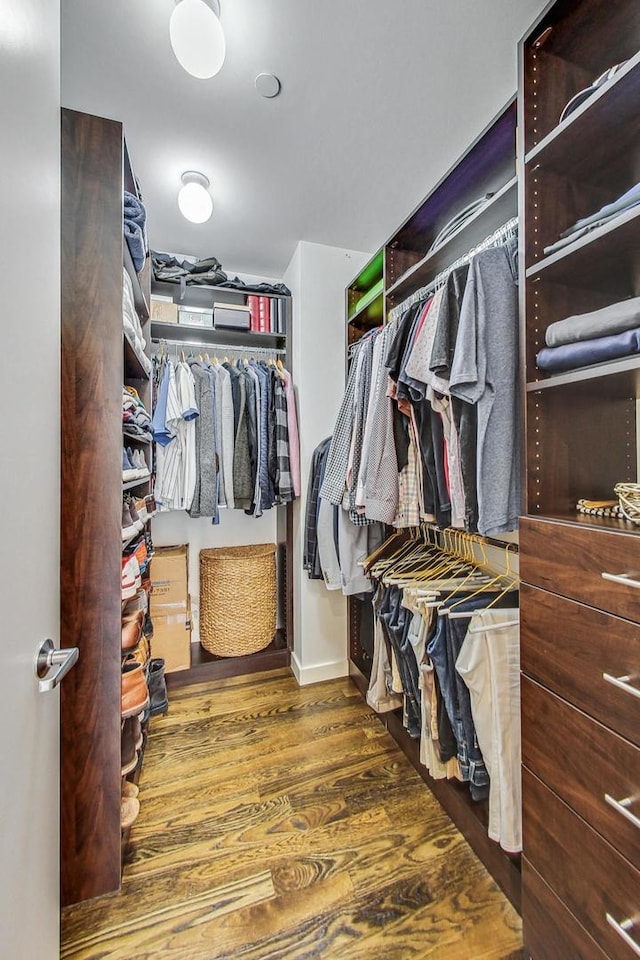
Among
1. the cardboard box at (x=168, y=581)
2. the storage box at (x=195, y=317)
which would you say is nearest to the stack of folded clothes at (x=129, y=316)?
the storage box at (x=195, y=317)

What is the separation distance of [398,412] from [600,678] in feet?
3.28

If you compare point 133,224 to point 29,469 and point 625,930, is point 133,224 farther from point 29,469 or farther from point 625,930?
point 625,930

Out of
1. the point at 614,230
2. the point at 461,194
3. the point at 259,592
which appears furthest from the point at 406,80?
the point at 259,592

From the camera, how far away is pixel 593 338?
2.85 feet

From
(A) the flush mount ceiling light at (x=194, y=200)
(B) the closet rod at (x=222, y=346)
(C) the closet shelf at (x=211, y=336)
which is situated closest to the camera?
(A) the flush mount ceiling light at (x=194, y=200)

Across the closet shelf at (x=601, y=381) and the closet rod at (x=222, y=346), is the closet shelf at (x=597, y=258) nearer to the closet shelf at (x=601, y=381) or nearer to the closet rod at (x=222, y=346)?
the closet shelf at (x=601, y=381)

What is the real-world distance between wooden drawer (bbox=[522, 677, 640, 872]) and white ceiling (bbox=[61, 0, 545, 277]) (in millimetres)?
1870

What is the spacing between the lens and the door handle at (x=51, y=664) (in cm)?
67

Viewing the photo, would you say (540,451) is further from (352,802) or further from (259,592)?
(259,592)

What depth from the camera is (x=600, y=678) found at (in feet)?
2.54

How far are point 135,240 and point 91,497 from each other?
2.91ft

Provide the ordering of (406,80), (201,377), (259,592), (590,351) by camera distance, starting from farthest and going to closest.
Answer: (259,592) < (201,377) < (406,80) < (590,351)

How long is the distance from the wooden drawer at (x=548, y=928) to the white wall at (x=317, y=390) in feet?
4.63

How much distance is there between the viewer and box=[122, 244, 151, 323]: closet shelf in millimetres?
1345
